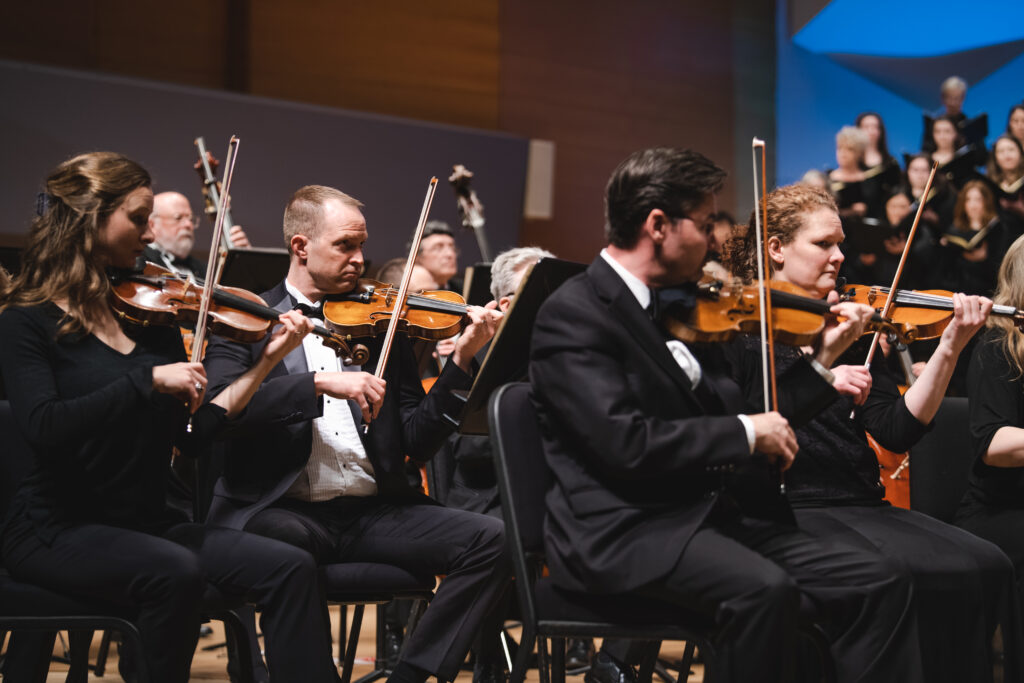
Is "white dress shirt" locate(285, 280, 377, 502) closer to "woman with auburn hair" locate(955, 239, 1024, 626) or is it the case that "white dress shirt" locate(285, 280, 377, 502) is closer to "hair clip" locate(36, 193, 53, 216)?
"hair clip" locate(36, 193, 53, 216)

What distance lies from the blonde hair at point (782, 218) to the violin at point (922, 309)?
21cm

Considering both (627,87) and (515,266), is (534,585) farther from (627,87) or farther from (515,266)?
(627,87)

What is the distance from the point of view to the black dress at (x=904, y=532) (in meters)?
1.90

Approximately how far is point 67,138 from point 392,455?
300 centimetres

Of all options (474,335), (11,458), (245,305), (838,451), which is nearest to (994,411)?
(838,451)

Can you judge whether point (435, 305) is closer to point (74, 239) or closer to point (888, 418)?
point (74, 239)

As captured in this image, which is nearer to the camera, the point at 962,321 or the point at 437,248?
the point at 962,321

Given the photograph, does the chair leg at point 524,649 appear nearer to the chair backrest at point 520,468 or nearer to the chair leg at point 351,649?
the chair backrest at point 520,468

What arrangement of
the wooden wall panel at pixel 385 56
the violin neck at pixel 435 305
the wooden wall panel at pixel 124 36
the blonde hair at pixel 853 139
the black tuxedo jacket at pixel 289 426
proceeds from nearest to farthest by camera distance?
the black tuxedo jacket at pixel 289 426
the violin neck at pixel 435 305
the wooden wall panel at pixel 124 36
the wooden wall panel at pixel 385 56
the blonde hair at pixel 853 139

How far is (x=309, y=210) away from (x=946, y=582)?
162 cm

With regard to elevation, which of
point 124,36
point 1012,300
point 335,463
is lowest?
point 335,463

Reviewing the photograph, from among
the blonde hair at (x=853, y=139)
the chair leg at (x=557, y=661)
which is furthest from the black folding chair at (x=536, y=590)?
the blonde hair at (x=853, y=139)

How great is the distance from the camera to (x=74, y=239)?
1941mm

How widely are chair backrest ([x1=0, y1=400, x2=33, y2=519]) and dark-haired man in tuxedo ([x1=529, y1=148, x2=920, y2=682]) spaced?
41.7 inches
